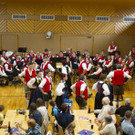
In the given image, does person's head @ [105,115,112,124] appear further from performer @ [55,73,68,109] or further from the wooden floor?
the wooden floor

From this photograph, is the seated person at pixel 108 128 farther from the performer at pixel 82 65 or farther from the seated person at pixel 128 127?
the performer at pixel 82 65

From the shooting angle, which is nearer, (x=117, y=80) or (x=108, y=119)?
(x=108, y=119)

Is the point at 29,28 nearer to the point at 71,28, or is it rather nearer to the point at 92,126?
the point at 71,28

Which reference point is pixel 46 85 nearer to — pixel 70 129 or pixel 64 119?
pixel 64 119

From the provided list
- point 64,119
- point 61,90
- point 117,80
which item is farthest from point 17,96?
point 64,119

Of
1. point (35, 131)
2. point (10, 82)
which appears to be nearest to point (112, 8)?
point (10, 82)

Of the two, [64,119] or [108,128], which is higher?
[64,119]

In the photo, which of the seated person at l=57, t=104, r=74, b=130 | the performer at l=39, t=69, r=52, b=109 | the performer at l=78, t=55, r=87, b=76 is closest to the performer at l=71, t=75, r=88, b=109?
the performer at l=39, t=69, r=52, b=109

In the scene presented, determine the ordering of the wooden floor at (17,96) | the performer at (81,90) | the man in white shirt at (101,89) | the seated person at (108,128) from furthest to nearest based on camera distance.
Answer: the wooden floor at (17,96), the man in white shirt at (101,89), the performer at (81,90), the seated person at (108,128)

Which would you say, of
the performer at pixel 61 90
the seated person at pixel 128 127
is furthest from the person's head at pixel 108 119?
the performer at pixel 61 90

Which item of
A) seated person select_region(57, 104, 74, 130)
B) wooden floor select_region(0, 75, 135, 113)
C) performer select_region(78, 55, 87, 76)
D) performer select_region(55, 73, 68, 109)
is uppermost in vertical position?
performer select_region(78, 55, 87, 76)

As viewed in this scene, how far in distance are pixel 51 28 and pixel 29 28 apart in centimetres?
179

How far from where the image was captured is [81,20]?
19312mm

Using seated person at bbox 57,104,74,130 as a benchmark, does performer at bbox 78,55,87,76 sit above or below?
above
